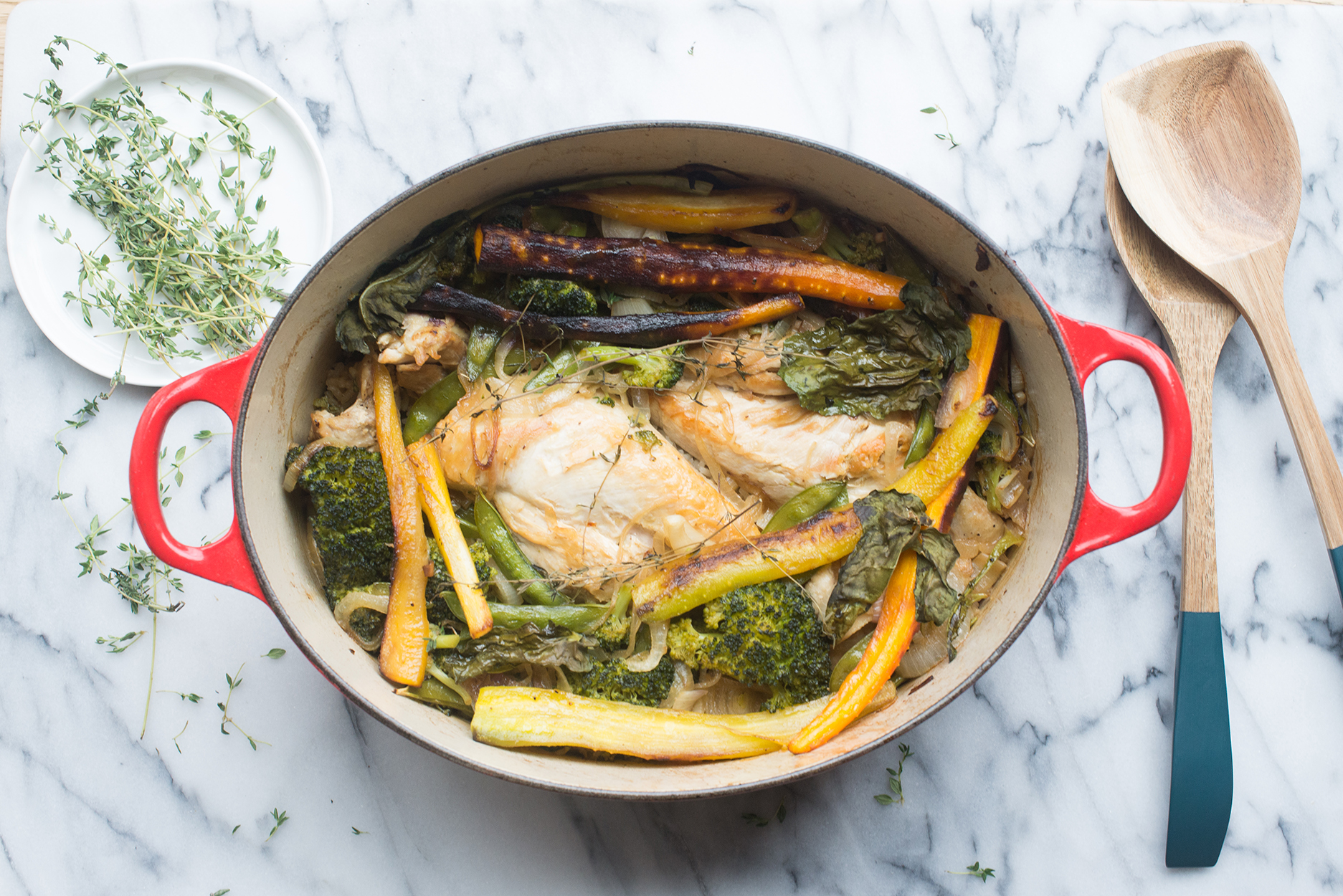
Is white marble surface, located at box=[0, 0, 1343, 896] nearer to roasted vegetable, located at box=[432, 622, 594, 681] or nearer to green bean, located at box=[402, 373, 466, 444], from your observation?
roasted vegetable, located at box=[432, 622, 594, 681]

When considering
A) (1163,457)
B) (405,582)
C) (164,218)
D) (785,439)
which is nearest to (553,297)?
(785,439)

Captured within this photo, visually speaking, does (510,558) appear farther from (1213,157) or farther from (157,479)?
(1213,157)

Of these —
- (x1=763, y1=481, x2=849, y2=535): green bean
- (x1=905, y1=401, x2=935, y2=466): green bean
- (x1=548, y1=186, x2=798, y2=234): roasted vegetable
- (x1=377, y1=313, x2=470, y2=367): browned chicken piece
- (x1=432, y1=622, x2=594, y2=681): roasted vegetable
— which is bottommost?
(x1=432, y1=622, x2=594, y2=681): roasted vegetable

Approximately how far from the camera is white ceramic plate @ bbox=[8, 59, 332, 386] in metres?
2.60

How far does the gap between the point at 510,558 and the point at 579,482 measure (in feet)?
0.98

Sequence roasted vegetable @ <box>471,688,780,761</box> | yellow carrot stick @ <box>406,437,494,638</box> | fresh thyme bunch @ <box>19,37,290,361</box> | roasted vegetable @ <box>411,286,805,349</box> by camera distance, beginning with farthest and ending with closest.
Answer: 1. fresh thyme bunch @ <box>19,37,290,361</box>
2. roasted vegetable @ <box>411,286,805,349</box>
3. yellow carrot stick @ <box>406,437,494,638</box>
4. roasted vegetable @ <box>471,688,780,761</box>

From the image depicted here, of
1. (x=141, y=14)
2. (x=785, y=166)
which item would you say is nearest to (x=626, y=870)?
(x=785, y=166)

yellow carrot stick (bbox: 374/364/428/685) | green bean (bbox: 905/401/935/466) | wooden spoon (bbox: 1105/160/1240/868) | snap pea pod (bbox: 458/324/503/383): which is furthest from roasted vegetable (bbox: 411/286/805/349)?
wooden spoon (bbox: 1105/160/1240/868)

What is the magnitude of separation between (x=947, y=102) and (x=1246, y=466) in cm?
149

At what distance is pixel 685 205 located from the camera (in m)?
2.38

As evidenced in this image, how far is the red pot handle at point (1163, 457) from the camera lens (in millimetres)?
2002

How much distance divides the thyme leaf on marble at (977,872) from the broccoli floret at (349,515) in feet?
6.33

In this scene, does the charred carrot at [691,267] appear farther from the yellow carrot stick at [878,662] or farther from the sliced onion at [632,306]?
the yellow carrot stick at [878,662]

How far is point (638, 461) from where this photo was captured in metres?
2.34
